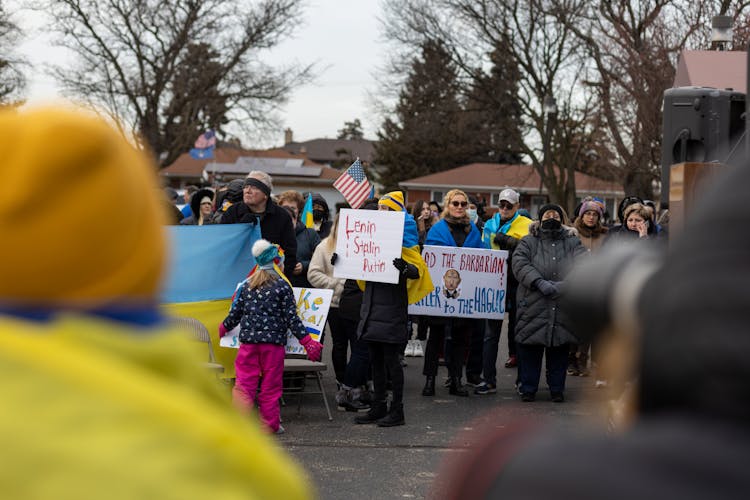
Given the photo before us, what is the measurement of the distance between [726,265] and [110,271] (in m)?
0.68

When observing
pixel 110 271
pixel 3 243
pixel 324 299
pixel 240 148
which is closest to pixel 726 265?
pixel 110 271

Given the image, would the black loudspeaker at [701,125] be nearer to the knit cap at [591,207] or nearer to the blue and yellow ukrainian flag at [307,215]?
the knit cap at [591,207]

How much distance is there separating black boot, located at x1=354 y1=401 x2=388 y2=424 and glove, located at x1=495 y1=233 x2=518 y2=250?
3041 mm

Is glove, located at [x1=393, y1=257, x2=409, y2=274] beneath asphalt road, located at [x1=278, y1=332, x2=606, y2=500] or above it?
above

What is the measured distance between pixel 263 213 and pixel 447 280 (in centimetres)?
227

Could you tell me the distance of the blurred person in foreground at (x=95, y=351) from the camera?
104 centimetres

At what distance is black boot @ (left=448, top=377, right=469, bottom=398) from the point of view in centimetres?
989

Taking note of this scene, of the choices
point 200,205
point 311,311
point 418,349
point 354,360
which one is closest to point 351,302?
point 311,311

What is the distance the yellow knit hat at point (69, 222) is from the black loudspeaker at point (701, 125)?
252 inches

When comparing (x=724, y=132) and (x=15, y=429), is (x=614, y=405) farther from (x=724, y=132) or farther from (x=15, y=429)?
(x=724, y=132)

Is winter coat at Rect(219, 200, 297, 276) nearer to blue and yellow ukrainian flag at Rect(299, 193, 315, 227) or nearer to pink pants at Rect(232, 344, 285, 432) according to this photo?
pink pants at Rect(232, 344, 285, 432)

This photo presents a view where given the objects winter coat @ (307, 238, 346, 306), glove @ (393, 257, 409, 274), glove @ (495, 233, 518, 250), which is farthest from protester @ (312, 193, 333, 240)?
glove @ (393, 257, 409, 274)

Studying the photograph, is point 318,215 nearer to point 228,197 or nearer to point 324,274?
point 228,197

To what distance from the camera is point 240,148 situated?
34.6m
